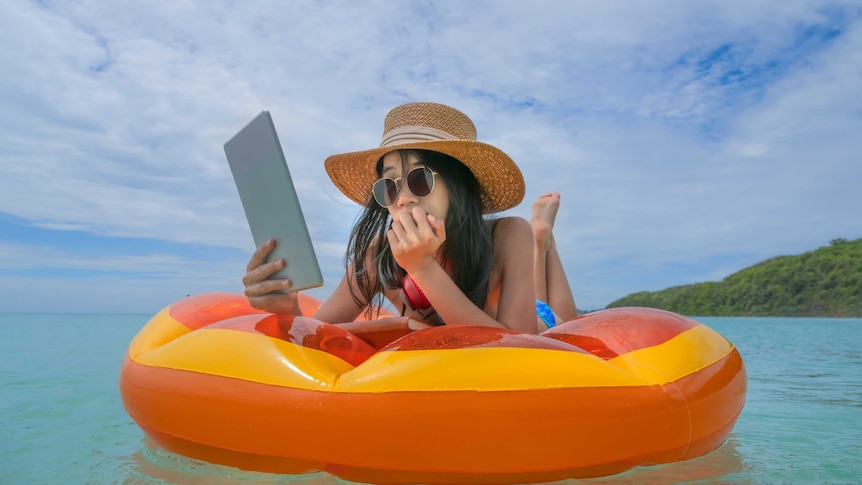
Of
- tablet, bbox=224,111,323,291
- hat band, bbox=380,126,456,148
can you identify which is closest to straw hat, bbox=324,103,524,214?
hat band, bbox=380,126,456,148

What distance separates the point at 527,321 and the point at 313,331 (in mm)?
851

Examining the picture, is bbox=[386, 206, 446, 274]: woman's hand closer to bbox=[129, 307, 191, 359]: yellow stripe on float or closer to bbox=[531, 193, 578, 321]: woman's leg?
bbox=[129, 307, 191, 359]: yellow stripe on float

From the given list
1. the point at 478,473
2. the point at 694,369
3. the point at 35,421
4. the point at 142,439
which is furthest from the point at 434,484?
the point at 35,421

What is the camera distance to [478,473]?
5.55 ft

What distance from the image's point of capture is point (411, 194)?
2309 mm

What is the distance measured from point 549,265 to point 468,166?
1.53m

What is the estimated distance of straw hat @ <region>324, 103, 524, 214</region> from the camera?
2422 millimetres

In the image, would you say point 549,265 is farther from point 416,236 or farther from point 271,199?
point 271,199

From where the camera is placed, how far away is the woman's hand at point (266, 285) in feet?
6.68

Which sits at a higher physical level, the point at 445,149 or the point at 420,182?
the point at 445,149

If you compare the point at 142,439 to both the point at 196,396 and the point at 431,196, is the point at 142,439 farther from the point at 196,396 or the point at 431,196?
the point at 431,196

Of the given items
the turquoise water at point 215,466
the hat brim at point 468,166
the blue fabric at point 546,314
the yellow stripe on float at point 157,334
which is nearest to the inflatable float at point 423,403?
the turquoise water at point 215,466

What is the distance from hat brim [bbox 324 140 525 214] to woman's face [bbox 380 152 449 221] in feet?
0.17

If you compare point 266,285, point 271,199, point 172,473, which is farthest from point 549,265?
point 172,473
